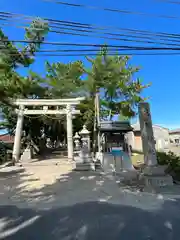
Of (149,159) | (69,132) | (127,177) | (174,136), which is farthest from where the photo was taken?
(174,136)

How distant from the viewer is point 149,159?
6.26m

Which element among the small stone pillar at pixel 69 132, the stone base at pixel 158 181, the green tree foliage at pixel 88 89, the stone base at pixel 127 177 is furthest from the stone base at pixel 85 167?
the green tree foliage at pixel 88 89

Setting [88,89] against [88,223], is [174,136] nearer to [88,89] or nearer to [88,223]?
[88,89]

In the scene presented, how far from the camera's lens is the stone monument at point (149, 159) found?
5.80 m

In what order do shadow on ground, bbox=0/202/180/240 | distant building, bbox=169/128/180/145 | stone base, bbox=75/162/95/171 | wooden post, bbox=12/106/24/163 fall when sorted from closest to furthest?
shadow on ground, bbox=0/202/180/240, stone base, bbox=75/162/95/171, wooden post, bbox=12/106/24/163, distant building, bbox=169/128/180/145

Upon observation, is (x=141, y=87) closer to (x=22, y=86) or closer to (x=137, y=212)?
(x=22, y=86)

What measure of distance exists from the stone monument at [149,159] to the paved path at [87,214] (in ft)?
1.32

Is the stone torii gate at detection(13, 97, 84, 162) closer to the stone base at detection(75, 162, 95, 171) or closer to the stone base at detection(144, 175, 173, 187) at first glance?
the stone base at detection(75, 162, 95, 171)

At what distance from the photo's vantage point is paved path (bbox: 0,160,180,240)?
3.02m

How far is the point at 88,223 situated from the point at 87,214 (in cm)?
44

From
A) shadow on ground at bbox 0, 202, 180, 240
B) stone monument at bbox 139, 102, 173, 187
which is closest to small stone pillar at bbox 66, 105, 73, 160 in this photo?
stone monument at bbox 139, 102, 173, 187

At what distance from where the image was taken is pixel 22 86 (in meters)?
15.7

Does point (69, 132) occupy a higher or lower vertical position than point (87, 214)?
higher

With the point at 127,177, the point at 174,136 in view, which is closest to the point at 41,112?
the point at 127,177
